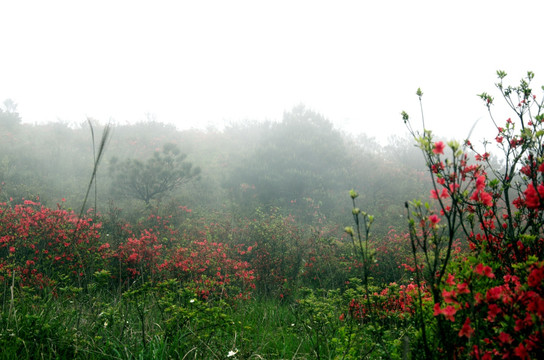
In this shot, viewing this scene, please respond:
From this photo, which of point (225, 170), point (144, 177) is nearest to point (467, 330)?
point (144, 177)

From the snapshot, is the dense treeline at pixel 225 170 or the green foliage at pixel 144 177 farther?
the dense treeline at pixel 225 170

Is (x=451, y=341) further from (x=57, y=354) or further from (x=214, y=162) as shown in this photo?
(x=214, y=162)

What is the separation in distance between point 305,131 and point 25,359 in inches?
571

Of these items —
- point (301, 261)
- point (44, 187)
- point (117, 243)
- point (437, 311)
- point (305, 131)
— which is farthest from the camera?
point (305, 131)

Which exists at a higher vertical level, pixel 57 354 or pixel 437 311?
pixel 437 311

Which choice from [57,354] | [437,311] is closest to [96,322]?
[57,354]

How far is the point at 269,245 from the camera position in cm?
700

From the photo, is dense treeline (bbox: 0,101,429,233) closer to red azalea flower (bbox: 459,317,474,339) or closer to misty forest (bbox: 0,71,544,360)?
misty forest (bbox: 0,71,544,360)

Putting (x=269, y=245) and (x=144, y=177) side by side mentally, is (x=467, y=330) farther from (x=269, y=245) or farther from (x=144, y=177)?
(x=144, y=177)

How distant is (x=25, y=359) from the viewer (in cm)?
194

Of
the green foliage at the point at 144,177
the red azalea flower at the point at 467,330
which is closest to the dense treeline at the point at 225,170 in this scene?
the green foliage at the point at 144,177

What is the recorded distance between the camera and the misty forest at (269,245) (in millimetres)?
1406

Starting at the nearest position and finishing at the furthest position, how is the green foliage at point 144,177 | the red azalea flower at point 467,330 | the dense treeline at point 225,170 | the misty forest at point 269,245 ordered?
the red azalea flower at point 467,330
the misty forest at point 269,245
the green foliage at point 144,177
the dense treeline at point 225,170

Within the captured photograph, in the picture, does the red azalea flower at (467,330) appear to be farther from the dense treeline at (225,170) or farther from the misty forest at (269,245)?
the dense treeline at (225,170)
